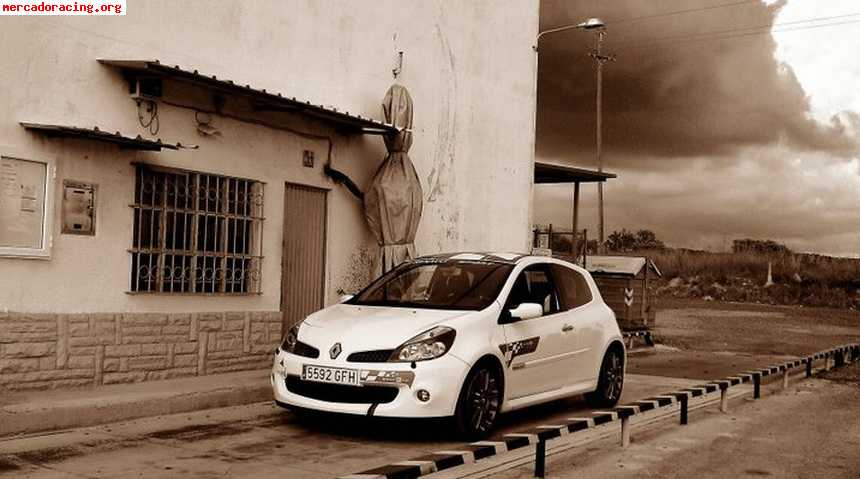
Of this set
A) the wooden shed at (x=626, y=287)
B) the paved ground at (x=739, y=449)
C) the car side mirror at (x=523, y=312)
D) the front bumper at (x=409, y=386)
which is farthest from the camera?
the wooden shed at (x=626, y=287)

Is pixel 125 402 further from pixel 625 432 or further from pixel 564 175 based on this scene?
pixel 564 175

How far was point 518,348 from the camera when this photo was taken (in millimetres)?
8227

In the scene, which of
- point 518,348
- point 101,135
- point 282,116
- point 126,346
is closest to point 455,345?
point 518,348

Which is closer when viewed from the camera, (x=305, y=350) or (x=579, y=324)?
(x=305, y=350)

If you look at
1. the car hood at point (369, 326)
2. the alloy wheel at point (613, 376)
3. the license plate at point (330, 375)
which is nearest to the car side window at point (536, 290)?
the car hood at point (369, 326)

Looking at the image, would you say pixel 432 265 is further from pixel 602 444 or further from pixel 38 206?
pixel 38 206

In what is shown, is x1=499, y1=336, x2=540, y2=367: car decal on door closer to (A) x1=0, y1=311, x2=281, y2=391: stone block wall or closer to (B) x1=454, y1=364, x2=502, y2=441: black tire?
(B) x1=454, y1=364, x2=502, y2=441: black tire

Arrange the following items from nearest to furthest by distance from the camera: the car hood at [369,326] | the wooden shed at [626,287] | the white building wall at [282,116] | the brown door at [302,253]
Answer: the car hood at [369,326] < the white building wall at [282,116] < the brown door at [302,253] < the wooden shed at [626,287]

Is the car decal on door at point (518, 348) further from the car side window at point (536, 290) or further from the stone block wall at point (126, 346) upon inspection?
the stone block wall at point (126, 346)

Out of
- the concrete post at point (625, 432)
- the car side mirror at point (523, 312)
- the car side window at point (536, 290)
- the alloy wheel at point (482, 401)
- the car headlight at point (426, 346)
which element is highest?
the car side window at point (536, 290)

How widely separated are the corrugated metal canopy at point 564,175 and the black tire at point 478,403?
38.5 ft

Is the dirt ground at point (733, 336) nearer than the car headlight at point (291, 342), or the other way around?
the car headlight at point (291, 342)

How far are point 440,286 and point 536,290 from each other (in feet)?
3.15

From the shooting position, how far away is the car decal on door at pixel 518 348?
8047mm
